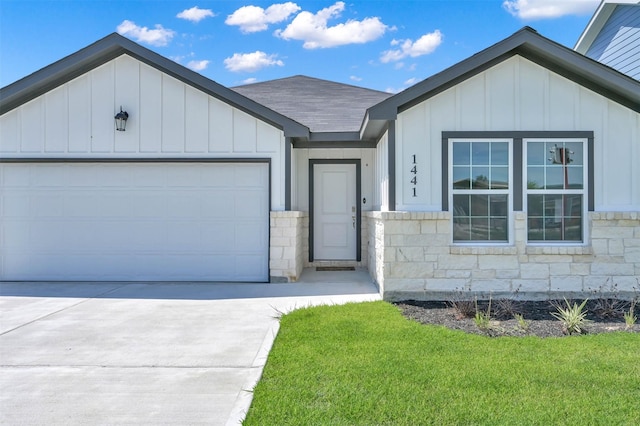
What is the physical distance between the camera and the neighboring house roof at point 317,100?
30.9ft

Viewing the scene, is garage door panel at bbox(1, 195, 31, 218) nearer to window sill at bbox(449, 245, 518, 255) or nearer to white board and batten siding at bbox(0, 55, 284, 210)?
white board and batten siding at bbox(0, 55, 284, 210)

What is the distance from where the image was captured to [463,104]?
21.5ft

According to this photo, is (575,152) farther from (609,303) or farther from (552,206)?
(609,303)

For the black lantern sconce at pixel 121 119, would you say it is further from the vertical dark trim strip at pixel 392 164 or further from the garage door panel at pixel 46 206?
the vertical dark trim strip at pixel 392 164

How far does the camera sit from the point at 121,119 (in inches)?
310

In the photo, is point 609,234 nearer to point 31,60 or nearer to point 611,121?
point 611,121

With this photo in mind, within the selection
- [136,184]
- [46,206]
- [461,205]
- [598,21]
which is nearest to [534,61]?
[461,205]

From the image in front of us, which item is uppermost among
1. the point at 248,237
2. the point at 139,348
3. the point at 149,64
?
the point at 149,64

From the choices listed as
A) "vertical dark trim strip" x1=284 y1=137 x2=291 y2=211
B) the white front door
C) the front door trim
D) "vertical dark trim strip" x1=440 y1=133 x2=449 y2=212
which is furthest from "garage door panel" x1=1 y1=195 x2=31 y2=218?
"vertical dark trim strip" x1=440 y1=133 x2=449 y2=212

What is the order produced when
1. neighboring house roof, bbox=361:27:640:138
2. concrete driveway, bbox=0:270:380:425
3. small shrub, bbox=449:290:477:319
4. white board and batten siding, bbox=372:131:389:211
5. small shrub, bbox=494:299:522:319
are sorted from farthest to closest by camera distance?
1. white board and batten siding, bbox=372:131:389:211
2. neighboring house roof, bbox=361:27:640:138
3. small shrub, bbox=494:299:522:319
4. small shrub, bbox=449:290:477:319
5. concrete driveway, bbox=0:270:380:425

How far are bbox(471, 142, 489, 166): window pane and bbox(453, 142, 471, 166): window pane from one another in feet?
0.24

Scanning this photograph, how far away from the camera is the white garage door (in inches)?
322

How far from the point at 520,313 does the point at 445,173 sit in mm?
2222

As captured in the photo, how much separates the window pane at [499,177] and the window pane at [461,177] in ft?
1.16
